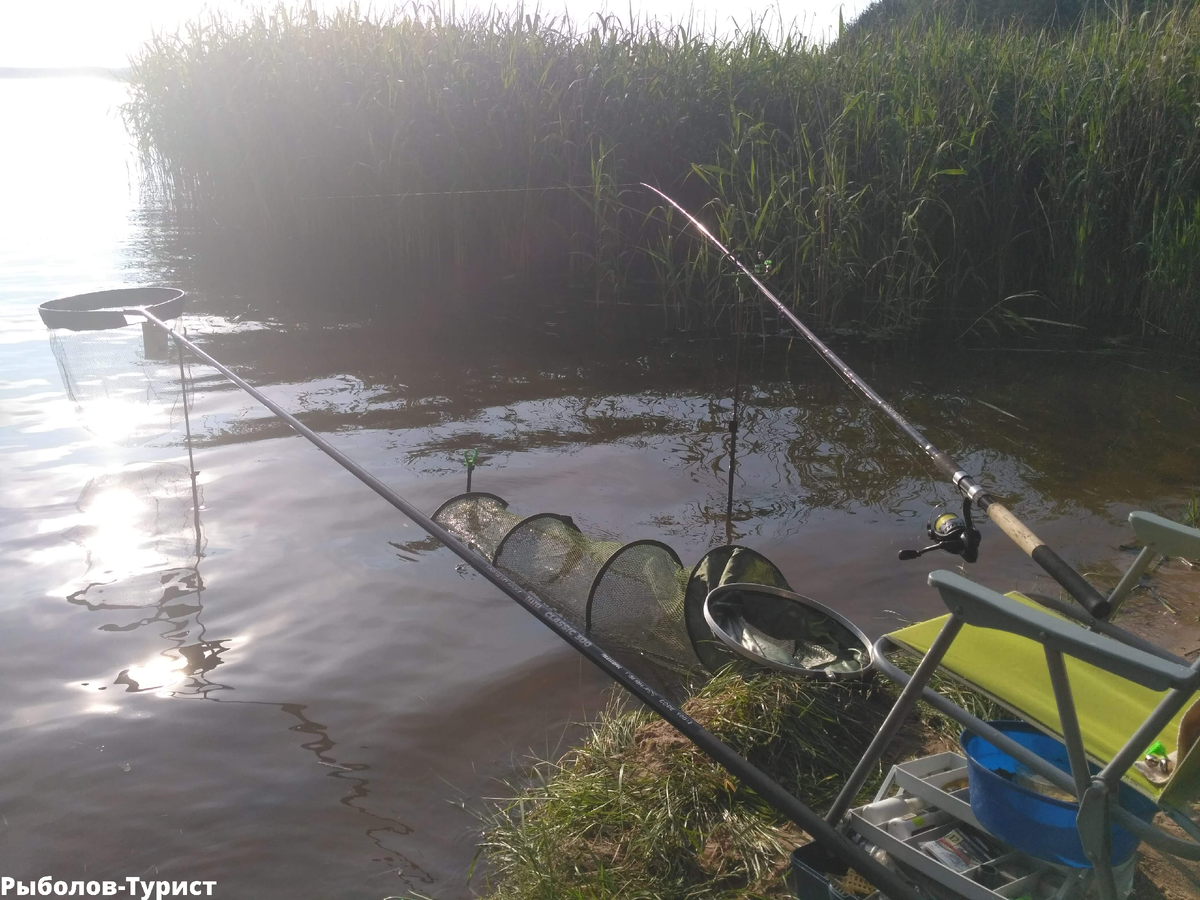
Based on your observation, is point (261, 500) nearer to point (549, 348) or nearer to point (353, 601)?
point (353, 601)

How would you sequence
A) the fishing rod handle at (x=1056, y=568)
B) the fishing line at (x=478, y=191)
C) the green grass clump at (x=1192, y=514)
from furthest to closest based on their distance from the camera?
1. the fishing line at (x=478, y=191)
2. the green grass clump at (x=1192, y=514)
3. the fishing rod handle at (x=1056, y=568)

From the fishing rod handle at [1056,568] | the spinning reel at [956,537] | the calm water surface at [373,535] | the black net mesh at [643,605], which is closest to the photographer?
the fishing rod handle at [1056,568]

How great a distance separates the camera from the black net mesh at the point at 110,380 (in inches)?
158

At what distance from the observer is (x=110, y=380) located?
4207 millimetres

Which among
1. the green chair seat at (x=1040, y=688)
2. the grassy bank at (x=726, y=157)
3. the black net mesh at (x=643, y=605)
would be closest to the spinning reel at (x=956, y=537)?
the green chair seat at (x=1040, y=688)

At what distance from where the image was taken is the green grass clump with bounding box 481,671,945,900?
90.6 inches

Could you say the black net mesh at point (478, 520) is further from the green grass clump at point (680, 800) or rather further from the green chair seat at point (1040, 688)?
the green chair seat at point (1040, 688)

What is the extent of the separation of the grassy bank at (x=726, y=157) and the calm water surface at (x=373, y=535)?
865mm

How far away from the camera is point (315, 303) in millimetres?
8688

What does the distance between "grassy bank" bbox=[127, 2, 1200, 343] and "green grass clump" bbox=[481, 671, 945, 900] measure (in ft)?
15.0

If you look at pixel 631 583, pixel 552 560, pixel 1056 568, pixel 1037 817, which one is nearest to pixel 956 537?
pixel 1056 568

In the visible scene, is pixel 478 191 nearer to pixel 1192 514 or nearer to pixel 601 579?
pixel 601 579

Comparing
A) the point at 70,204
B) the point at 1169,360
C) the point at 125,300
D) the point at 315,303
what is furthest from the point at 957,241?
the point at 70,204

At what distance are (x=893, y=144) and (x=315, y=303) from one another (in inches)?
205
